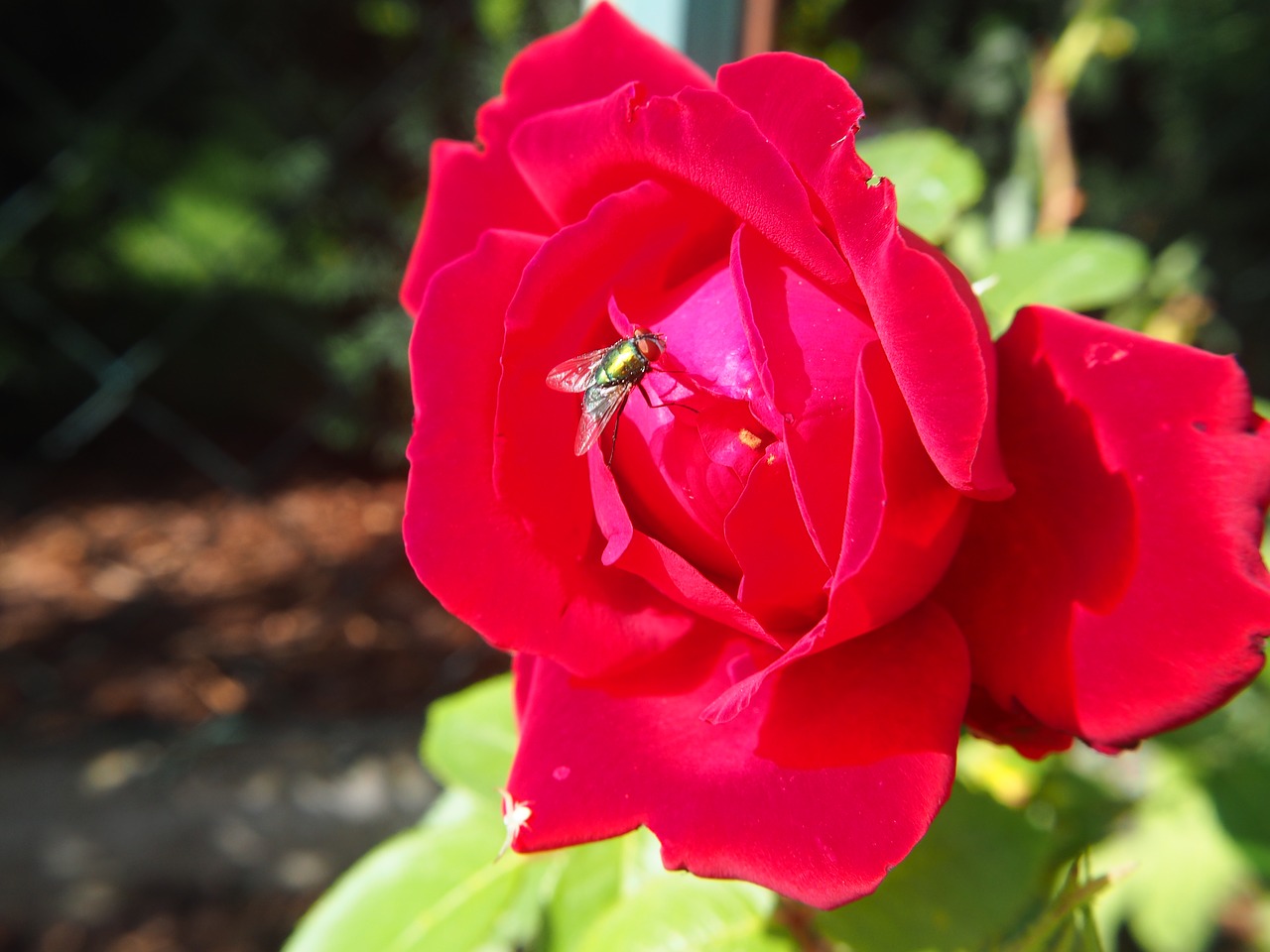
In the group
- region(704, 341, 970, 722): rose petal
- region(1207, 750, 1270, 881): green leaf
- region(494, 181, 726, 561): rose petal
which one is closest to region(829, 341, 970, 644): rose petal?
region(704, 341, 970, 722): rose petal

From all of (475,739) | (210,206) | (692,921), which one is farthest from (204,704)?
(692,921)

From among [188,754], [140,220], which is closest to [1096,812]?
[188,754]

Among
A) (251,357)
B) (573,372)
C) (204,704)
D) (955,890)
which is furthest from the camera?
(251,357)

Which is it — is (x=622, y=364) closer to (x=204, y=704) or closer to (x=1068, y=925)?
(x=1068, y=925)

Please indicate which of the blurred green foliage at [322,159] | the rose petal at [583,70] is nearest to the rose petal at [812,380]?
the rose petal at [583,70]

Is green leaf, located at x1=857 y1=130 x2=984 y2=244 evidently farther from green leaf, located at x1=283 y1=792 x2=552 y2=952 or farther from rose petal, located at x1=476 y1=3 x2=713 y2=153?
green leaf, located at x1=283 y1=792 x2=552 y2=952
